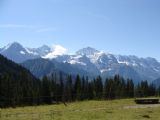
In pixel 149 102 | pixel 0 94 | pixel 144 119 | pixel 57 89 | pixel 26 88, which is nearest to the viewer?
pixel 144 119

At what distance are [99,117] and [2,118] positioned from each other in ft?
34.3

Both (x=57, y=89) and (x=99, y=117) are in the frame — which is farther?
(x=57, y=89)

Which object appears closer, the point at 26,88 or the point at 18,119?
the point at 18,119

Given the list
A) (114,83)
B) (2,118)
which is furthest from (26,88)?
(2,118)

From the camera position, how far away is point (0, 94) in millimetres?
155125

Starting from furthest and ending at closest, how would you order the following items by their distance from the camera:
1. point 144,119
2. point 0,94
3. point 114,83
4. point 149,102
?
1. point 114,83
2. point 0,94
3. point 149,102
4. point 144,119

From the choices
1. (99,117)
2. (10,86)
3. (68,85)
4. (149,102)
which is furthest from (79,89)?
(99,117)

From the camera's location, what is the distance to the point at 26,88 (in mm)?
166125

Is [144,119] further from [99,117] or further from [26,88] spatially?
[26,88]

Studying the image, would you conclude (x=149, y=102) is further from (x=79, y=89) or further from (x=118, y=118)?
(x=79, y=89)

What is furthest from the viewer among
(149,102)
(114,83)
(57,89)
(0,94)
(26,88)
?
(57,89)

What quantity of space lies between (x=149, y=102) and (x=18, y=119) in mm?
34026

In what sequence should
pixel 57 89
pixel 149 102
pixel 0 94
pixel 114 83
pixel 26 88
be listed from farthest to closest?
pixel 57 89 < pixel 114 83 < pixel 26 88 < pixel 0 94 < pixel 149 102

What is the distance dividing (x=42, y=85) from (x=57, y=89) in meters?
28.0
